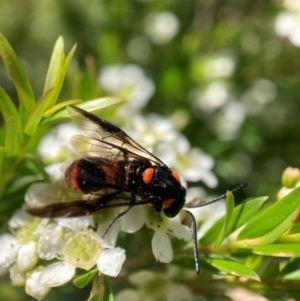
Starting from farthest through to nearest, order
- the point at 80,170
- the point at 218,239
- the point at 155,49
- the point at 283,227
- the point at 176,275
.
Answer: the point at 155,49 < the point at 176,275 < the point at 80,170 < the point at 218,239 < the point at 283,227

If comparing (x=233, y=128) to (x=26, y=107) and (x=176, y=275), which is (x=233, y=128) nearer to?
(x=176, y=275)

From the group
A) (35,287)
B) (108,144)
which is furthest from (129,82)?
(35,287)

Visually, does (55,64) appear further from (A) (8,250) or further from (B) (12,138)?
(A) (8,250)

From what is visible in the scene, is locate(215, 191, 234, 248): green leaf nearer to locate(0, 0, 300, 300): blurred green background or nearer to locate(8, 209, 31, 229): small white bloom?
locate(8, 209, 31, 229): small white bloom

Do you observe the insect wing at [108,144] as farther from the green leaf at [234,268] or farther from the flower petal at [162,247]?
the green leaf at [234,268]

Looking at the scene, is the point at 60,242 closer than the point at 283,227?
No

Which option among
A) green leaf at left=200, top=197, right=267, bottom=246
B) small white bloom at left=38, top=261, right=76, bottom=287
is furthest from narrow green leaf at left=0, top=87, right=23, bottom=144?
green leaf at left=200, top=197, right=267, bottom=246

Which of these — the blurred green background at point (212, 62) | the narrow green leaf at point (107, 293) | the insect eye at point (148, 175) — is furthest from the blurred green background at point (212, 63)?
the narrow green leaf at point (107, 293)

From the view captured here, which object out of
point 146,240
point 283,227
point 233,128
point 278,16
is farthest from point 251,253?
point 278,16
